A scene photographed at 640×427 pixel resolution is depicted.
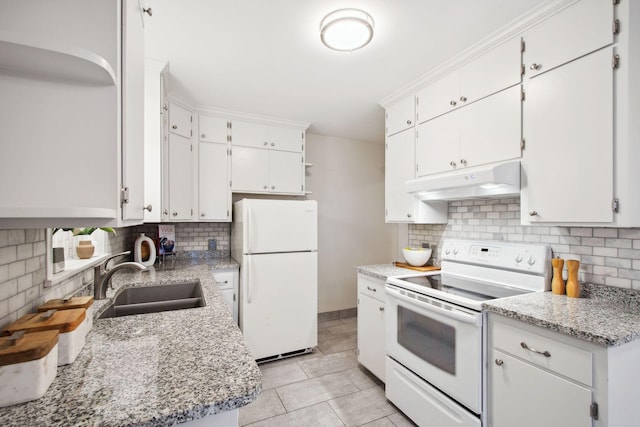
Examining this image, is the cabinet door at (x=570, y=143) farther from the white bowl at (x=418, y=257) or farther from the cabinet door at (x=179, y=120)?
the cabinet door at (x=179, y=120)

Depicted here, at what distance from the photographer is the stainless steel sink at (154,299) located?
173 centimetres

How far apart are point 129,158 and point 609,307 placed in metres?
2.18

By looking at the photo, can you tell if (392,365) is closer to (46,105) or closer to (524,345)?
(524,345)

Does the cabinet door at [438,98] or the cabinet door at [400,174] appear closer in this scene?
the cabinet door at [438,98]

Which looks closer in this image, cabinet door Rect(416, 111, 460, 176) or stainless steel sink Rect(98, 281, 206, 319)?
A: stainless steel sink Rect(98, 281, 206, 319)

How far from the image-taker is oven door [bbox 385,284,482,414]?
4.89 feet

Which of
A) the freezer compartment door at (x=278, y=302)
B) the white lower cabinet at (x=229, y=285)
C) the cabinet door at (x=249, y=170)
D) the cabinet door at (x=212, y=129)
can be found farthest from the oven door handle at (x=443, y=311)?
the cabinet door at (x=212, y=129)

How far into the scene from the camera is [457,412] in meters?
1.56

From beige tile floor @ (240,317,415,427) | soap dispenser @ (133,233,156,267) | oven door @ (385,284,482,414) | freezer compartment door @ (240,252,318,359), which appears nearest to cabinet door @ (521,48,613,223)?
oven door @ (385,284,482,414)

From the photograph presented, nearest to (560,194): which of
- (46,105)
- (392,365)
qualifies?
(392,365)

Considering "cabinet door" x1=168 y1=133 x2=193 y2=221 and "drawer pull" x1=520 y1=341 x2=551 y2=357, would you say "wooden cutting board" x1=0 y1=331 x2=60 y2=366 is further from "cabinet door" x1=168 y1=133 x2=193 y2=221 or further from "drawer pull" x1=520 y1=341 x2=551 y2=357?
"cabinet door" x1=168 y1=133 x2=193 y2=221

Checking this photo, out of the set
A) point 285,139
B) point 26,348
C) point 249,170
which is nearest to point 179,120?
point 249,170

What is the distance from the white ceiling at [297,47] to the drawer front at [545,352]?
167 centimetres

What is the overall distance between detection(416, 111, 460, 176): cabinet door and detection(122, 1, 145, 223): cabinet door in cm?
192
